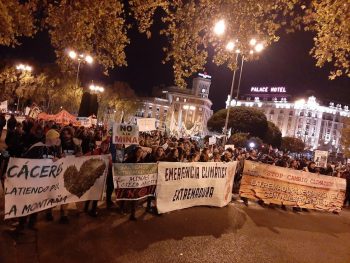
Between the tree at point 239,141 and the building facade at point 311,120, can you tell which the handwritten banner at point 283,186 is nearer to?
the tree at point 239,141

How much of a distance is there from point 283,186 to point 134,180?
682 centimetres

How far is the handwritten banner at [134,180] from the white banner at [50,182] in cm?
35

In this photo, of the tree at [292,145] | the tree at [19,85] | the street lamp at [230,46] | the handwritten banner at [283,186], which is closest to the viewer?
the street lamp at [230,46]

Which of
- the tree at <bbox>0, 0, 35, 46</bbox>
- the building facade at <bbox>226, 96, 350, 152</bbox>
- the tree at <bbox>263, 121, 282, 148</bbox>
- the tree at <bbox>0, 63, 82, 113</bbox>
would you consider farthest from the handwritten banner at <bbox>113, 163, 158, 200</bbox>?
the building facade at <bbox>226, 96, 350, 152</bbox>

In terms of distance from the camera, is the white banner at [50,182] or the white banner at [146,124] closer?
the white banner at [50,182]

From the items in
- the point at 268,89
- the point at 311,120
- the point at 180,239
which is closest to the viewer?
the point at 180,239

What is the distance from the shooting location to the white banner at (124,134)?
10914 millimetres

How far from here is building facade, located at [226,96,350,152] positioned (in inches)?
5369

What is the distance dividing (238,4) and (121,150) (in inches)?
222

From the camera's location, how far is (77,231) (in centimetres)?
776

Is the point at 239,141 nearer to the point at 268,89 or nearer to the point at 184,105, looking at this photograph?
the point at 184,105

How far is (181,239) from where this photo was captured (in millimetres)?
8328

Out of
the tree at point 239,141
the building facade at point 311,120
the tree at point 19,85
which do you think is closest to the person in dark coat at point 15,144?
the tree at point 239,141

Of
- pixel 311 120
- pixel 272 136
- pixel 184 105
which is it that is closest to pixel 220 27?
pixel 272 136
